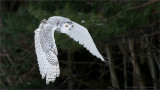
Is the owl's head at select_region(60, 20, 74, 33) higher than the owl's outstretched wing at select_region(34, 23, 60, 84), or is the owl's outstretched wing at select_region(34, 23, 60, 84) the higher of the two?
the owl's head at select_region(60, 20, 74, 33)

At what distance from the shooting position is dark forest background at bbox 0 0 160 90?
228 cm

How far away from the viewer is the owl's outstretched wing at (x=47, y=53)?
4.93ft

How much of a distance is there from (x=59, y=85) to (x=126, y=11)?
54.5 inches

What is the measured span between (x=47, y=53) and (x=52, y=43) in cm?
6

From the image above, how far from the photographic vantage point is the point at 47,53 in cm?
158

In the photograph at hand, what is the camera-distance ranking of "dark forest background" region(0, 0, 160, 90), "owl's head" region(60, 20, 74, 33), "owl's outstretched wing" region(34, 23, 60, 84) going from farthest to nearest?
"dark forest background" region(0, 0, 160, 90) → "owl's head" region(60, 20, 74, 33) → "owl's outstretched wing" region(34, 23, 60, 84)

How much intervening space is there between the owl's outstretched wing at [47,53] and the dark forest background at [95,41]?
0.26 metres

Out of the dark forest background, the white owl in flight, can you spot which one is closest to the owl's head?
the white owl in flight

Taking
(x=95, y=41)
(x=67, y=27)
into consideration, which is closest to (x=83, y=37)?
(x=67, y=27)

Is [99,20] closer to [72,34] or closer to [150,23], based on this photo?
[150,23]

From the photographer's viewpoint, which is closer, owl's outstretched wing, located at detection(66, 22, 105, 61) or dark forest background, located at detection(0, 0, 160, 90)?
owl's outstretched wing, located at detection(66, 22, 105, 61)

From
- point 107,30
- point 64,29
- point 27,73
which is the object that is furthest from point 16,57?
point 64,29

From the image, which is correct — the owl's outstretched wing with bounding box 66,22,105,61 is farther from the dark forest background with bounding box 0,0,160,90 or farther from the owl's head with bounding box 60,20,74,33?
the dark forest background with bounding box 0,0,160,90

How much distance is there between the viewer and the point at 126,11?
2.32 meters
